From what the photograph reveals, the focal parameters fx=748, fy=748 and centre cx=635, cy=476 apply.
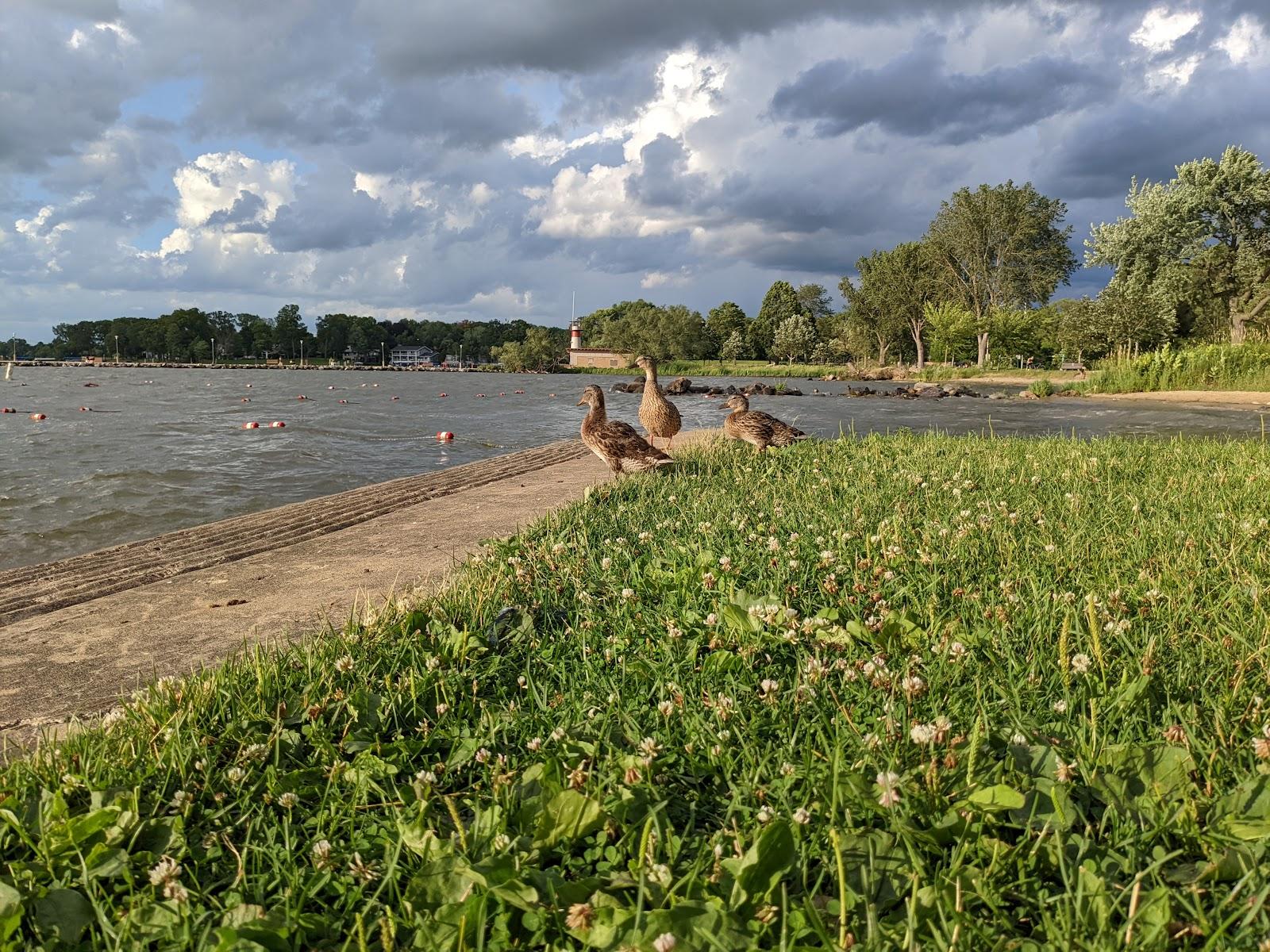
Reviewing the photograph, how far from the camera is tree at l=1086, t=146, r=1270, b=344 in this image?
143 ft

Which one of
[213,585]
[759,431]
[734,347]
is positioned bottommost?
[213,585]

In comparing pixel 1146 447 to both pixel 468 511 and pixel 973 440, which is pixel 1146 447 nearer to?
pixel 973 440

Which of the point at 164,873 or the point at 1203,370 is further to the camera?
the point at 1203,370

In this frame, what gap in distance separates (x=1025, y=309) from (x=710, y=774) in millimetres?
93345

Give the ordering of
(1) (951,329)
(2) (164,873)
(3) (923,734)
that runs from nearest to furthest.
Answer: (2) (164,873), (3) (923,734), (1) (951,329)

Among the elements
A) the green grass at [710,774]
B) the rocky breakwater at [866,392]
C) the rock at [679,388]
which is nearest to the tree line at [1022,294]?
the rocky breakwater at [866,392]

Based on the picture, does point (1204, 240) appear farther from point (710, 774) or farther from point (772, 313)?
point (772, 313)

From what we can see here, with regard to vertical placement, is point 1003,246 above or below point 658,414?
above

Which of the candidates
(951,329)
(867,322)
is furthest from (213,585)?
(867,322)

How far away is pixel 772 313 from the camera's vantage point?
140 metres

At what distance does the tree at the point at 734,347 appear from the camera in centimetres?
13600

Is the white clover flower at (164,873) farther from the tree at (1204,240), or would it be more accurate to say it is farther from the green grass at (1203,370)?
the tree at (1204,240)

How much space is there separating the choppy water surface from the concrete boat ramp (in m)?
2.77

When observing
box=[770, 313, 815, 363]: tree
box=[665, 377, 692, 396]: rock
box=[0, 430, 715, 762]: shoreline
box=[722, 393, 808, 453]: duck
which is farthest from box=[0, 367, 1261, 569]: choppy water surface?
box=[770, 313, 815, 363]: tree
